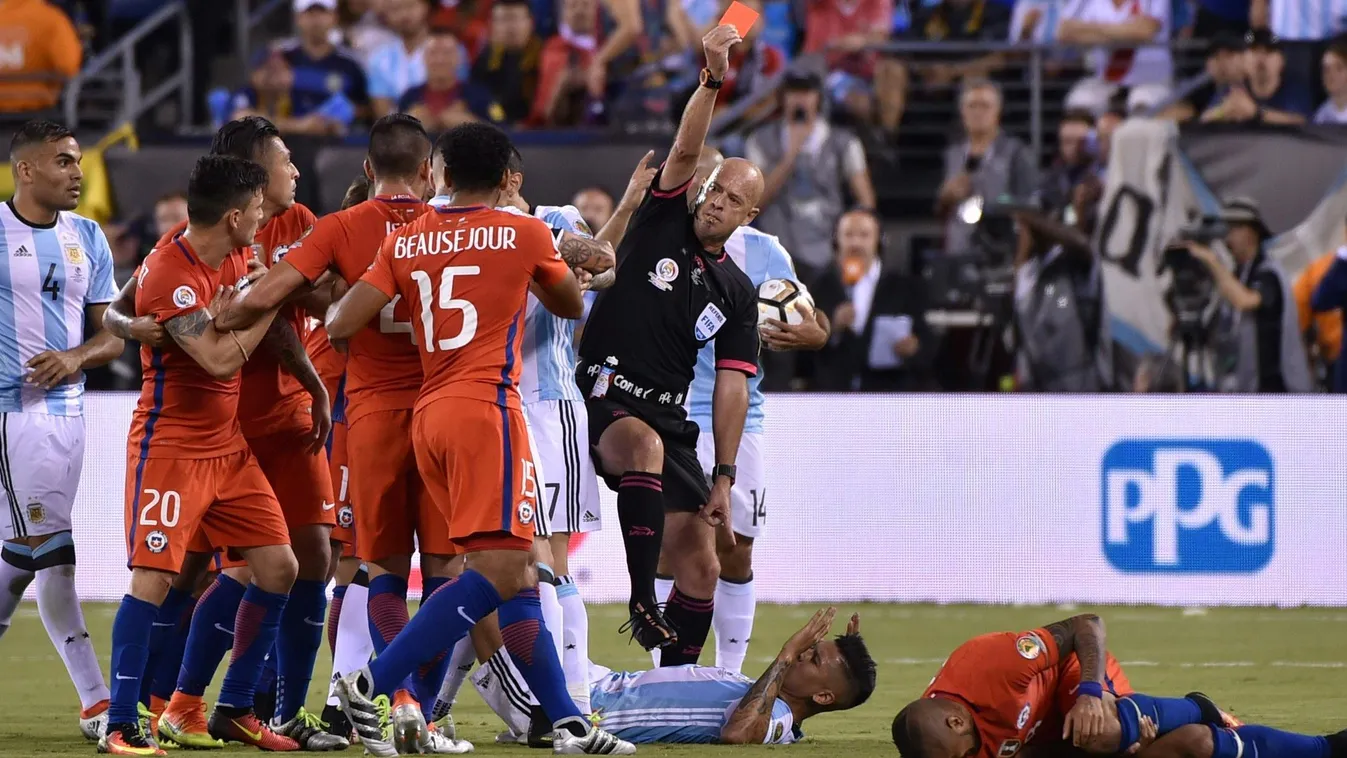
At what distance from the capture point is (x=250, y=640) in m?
7.09

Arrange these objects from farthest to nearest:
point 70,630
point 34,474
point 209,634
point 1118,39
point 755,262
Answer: point 1118,39 → point 755,262 → point 34,474 → point 70,630 → point 209,634

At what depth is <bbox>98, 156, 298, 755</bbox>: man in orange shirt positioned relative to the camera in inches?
263

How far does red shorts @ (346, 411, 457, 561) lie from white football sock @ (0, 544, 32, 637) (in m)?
1.80

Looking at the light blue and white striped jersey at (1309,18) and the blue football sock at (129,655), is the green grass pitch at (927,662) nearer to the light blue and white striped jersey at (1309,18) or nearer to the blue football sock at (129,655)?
the blue football sock at (129,655)

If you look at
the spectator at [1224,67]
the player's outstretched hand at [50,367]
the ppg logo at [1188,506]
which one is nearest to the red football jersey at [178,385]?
the player's outstretched hand at [50,367]

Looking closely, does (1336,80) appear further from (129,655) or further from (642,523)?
(129,655)

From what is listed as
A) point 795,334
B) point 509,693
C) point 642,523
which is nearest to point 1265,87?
point 795,334

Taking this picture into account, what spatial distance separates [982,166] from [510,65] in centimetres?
408

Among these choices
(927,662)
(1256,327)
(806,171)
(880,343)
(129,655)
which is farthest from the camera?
A: (806,171)

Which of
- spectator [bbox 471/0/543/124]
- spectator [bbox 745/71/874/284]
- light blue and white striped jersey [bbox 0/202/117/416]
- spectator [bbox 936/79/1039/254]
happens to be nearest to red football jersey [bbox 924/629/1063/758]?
light blue and white striped jersey [bbox 0/202/117/416]

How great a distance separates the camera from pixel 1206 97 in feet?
52.4

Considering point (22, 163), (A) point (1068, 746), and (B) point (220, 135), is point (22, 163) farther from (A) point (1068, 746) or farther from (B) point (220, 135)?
(A) point (1068, 746)

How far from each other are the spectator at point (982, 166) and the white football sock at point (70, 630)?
8.58m

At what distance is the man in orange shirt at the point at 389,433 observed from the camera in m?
6.92
